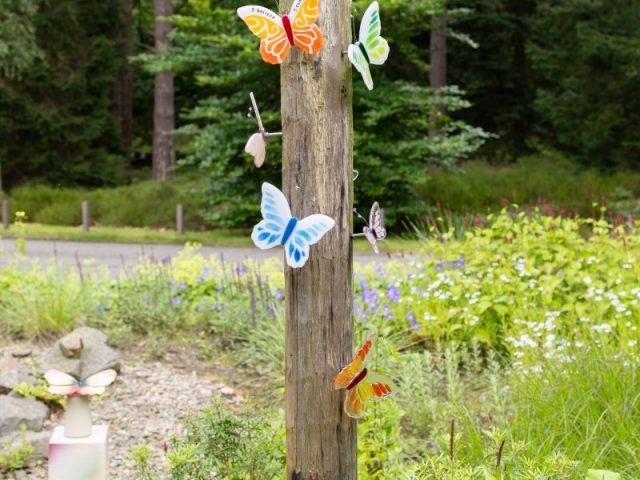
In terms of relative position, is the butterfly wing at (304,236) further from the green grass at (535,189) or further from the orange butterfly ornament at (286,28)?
the green grass at (535,189)

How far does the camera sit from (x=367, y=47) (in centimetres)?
253

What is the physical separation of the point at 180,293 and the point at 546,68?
18917 mm

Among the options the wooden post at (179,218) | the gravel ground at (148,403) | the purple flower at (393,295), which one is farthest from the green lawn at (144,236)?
the gravel ground at (148,403)

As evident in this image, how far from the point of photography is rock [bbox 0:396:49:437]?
427 cm

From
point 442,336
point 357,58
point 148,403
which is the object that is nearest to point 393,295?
point 442,336

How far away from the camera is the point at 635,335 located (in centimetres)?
484

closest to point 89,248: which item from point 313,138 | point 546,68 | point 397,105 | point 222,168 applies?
point 222,168

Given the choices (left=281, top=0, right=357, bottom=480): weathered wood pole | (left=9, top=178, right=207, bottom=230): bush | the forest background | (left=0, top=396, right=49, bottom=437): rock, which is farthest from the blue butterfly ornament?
(left=9, top=178, right=207, bottom=230): bush

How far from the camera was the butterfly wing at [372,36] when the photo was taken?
2523mm

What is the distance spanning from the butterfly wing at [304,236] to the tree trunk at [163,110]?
17.9m

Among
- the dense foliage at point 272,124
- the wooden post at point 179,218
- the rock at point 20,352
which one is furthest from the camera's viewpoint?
the wooden post at point 179,218

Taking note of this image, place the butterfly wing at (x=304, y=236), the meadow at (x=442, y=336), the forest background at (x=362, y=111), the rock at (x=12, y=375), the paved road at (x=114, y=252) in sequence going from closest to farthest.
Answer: the butterfly wing at (x=304, y=236) < the meadow at (x=442, y=336) < the rock at (x=12, y=375) < the paved road at (x=114, y=252) < the forest background at (x=362, y=111)

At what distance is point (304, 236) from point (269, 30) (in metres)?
0.63

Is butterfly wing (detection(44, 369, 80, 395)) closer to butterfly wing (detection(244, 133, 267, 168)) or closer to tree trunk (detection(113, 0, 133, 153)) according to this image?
butterfly wing (detection(244, 133, 267, 168))
